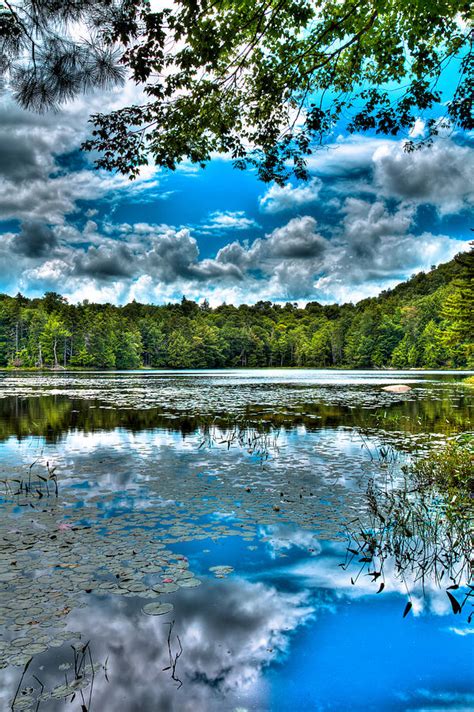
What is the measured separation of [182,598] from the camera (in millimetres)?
4316

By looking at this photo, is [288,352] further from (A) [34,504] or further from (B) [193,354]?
(A) [34,504]

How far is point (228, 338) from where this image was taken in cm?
13350

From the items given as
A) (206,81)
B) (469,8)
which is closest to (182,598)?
(206,81)

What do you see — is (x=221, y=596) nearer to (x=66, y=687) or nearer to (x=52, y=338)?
(x=66, y=687)

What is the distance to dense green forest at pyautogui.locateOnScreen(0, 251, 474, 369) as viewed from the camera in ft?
307

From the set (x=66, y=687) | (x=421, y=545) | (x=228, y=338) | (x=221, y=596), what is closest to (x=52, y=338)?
(x=228, y=338)

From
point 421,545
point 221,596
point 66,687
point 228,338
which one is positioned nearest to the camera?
point 66,687

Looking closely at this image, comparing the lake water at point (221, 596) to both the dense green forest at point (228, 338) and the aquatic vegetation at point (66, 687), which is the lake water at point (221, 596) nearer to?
the aquatic vegetation at point (66, 687)

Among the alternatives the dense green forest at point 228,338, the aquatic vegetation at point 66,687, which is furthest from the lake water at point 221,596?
the dense green forest at point 228,338

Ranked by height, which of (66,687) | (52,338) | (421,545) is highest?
(52,338)

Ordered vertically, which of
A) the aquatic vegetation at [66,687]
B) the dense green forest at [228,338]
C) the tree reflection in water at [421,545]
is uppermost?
the dense green forest at [228,338]

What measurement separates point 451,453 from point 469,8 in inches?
311

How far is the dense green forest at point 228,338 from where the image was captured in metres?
93.7

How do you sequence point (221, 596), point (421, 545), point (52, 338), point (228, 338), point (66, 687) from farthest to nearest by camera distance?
1. point (228, 338)
2. point (52, 338)
3. point (421, 545)
4. point (221, 596)
5. point (66, 687)
